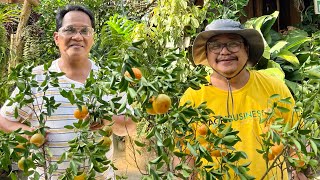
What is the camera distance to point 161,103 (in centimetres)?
112

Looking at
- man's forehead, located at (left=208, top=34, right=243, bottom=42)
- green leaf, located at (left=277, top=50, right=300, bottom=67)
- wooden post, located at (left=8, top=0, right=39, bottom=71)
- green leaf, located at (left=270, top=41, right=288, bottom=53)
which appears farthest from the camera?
green leaf, located at (left=270, top=41, right=288, bottom=53)

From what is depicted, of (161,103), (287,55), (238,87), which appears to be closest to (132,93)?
(161,103)

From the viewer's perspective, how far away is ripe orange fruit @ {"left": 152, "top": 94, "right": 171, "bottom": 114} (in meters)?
1.11

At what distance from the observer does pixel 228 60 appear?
6.23 ft

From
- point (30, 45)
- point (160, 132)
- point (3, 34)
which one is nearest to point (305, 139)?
point (160, 132)

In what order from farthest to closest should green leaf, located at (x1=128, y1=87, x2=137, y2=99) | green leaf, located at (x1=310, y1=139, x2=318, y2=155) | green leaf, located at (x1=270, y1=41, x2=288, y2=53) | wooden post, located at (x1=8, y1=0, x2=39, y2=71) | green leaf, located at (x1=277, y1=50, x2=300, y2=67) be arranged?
green leaf, located at (x1=270, y1=41, x2=288, y2=53) < green leaf, located at (x1=277, y1=50, x2=300, y2=67) < wooden post, located at (x1=8, y1=0, x2=39, y2=71) < green leaf, located at (x1=310, y1=139, x2=318, y2=155) < green leaf, located at (x1=128, y1=87, x2=137, y2=99)

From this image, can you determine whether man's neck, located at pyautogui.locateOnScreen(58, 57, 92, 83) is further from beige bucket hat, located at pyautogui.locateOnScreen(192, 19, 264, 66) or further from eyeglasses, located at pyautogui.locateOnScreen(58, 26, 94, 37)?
beige bucket hat, located at pyautogui.locateOnScreen(192, 19, 264, 66)

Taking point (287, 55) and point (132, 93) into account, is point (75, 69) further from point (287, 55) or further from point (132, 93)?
point (287, 55)

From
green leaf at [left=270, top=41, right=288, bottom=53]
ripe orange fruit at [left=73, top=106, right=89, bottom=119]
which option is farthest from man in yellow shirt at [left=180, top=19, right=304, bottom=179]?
green leaf at [left=270, top=41, right=288, bottom=53]

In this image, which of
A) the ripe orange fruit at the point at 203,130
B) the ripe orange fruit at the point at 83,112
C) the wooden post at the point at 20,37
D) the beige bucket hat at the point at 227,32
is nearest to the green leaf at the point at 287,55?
the wooden post at the point at 20,37

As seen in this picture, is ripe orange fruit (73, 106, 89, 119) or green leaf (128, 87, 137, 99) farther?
ripe orange fruit (73, 106, 89, 119)

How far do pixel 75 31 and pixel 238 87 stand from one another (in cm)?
74

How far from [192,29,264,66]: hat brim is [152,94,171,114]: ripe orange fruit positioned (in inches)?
33.6

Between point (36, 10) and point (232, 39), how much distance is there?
513 centimetres
